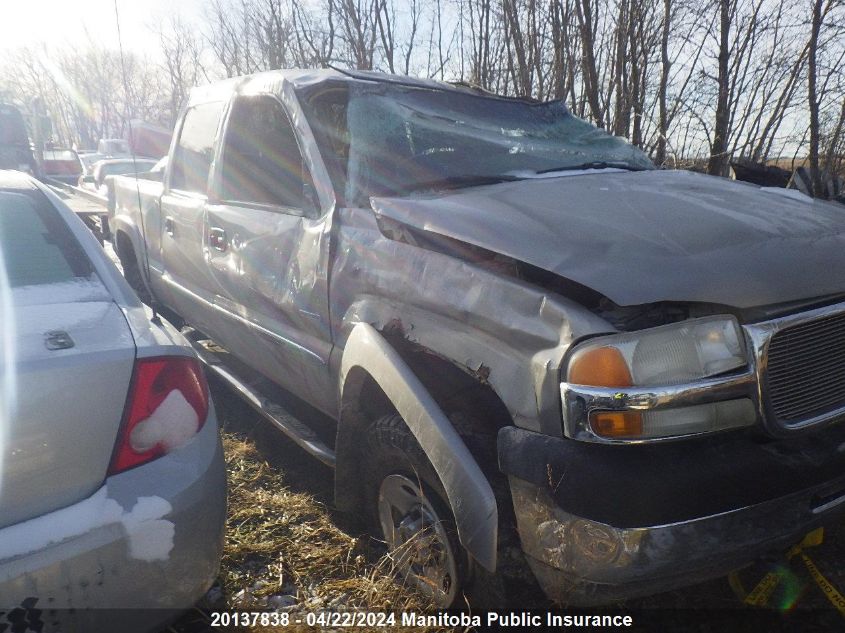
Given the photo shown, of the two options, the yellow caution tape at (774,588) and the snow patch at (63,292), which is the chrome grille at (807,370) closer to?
the yellow caution tape at (774,588)

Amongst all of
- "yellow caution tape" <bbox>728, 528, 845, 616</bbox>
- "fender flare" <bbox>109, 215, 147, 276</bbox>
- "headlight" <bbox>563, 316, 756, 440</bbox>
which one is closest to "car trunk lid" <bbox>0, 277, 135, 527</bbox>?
"headlight" <bbox>563, 316, 756, 440</bbox>

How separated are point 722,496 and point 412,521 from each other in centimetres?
102

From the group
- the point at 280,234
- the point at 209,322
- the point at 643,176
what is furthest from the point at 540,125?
the point at 209,322

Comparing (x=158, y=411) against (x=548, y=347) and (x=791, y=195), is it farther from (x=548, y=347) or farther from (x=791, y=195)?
(x=791, y=195)

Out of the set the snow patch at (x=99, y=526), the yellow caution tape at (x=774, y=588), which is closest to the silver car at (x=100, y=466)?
the snow patch at (x=99, y=526)

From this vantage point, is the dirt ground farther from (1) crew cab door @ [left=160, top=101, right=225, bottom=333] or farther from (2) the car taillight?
(1) crew cab door @ [left=160, top=101, right=225, bottom=333]

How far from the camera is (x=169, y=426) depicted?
1.67 metres

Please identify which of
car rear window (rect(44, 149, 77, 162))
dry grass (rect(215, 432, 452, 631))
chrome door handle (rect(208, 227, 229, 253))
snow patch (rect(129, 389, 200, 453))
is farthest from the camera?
car rear window (rect(44, 149, 77, 162))

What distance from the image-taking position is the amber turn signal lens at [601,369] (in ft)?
4.71

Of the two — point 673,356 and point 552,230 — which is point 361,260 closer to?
point 552,230

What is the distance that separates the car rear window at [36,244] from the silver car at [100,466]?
0.26ft

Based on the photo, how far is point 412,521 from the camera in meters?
2.04

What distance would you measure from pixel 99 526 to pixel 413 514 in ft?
3.23

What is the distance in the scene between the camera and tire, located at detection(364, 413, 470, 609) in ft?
6.01
